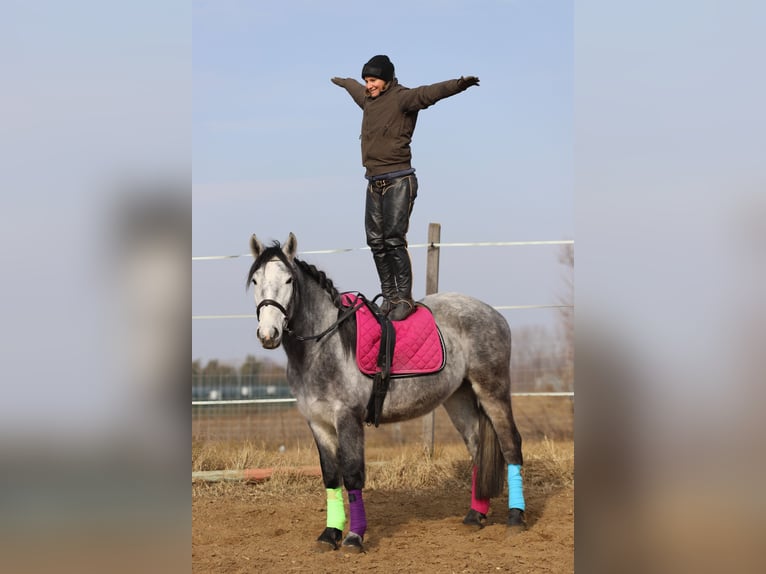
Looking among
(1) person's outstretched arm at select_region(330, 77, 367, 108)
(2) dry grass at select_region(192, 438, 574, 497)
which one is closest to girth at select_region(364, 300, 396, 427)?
(1) person's outstretched arm at select_region(330, 77, 367, 108)

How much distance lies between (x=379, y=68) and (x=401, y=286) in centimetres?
152

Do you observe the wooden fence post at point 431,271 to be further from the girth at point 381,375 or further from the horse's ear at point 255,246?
the horse's ear at point 255,246

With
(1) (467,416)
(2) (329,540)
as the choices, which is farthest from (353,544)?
(1) (467,416)

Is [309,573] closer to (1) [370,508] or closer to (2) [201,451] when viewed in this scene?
(1) [370,508]

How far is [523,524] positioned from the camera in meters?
6.00

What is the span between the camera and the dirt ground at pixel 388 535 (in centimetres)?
518

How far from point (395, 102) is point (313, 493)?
144 inches

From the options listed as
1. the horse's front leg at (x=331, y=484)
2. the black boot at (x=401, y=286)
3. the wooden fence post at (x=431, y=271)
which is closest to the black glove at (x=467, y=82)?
the black boot at (x=401, y=286)

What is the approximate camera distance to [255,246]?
203 inches

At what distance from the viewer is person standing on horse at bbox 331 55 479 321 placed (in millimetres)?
5711

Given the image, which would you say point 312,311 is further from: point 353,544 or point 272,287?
point 353,544

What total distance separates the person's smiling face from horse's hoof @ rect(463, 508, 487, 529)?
3.13 m

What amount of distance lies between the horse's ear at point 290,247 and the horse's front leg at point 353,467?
109 cm
